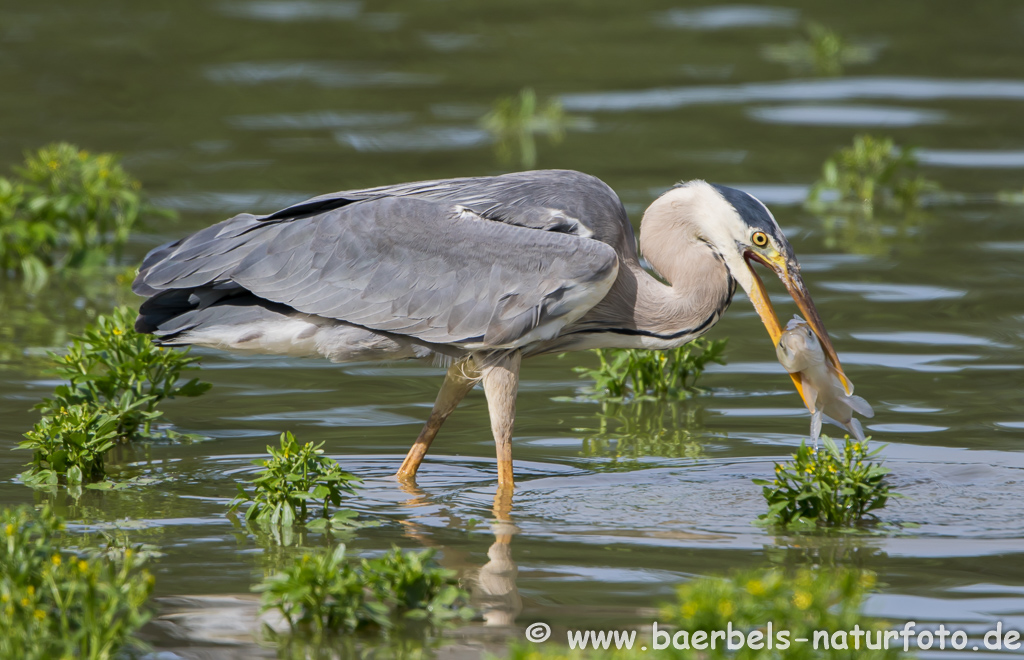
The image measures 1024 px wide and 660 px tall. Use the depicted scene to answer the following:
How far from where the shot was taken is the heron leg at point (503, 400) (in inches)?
259

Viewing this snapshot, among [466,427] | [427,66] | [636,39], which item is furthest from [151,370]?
[636,39]

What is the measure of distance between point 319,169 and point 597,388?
656cm

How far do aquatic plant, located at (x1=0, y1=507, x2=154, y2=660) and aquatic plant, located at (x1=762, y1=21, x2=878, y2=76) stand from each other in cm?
1494

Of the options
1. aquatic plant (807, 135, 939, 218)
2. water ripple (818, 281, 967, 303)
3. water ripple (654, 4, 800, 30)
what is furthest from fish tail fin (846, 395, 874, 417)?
water ripple (654, 4, 800, 30)

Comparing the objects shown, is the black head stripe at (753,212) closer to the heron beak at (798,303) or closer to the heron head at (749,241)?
the heron head at (749,241)

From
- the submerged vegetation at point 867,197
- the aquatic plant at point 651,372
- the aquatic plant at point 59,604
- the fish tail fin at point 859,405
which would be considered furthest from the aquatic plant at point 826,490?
the submerged vegetation at point 867,197

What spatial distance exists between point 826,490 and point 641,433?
2003 mm

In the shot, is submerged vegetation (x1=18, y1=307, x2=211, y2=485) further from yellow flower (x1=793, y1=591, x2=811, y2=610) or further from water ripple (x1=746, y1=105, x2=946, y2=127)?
water ripple (x1=746, y1=105, x2=946, y2=127)

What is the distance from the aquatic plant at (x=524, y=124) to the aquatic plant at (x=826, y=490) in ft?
29.8

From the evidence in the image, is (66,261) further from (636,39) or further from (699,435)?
(636,39)

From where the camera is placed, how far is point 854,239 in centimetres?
1204

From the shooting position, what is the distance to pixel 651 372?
27.0 ft

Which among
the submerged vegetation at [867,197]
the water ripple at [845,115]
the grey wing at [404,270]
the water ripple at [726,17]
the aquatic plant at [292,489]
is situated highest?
the water ripple at [726,17]

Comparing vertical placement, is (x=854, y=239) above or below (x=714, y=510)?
above
